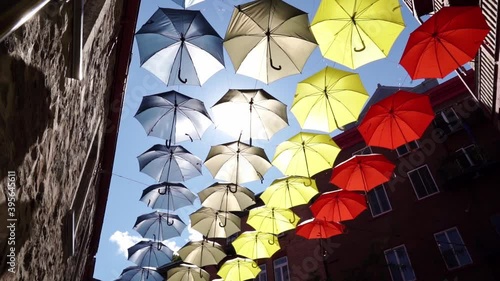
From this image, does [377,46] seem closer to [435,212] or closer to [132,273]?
[435,212]

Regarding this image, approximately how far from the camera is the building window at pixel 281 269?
1770 centimetres

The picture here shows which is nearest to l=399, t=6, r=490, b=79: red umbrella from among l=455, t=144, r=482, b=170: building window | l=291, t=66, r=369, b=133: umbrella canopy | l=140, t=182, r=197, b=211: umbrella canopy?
l=291, t=66, r=369, b=133: umbrella canopy

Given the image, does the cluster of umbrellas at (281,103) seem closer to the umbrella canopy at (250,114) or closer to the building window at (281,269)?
the umbrella canopy at (250,114)

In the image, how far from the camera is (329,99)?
319 inches

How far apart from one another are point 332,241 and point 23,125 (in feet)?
53.3

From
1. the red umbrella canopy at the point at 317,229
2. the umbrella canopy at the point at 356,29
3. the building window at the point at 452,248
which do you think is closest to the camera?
the umbrella canopy at the point at 356,29

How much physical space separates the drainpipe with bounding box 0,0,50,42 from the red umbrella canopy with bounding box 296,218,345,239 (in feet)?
37.4

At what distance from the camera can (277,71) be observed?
743 cm

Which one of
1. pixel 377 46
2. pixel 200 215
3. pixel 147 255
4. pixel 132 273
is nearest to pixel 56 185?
pixel 377 46

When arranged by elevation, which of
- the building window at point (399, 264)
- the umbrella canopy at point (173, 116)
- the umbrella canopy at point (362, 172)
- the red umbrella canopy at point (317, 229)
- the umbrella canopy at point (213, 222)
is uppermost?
the umbrella canopy at point (173, 116)

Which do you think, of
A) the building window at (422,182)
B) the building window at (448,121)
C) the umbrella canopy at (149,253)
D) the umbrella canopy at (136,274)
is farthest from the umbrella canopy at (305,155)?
the umbrella canopy at (136,274)

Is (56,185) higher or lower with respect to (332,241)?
lower

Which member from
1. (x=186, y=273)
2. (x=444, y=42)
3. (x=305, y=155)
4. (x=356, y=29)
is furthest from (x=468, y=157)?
(x=186, y=273)

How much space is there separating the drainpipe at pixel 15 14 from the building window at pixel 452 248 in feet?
51.2
